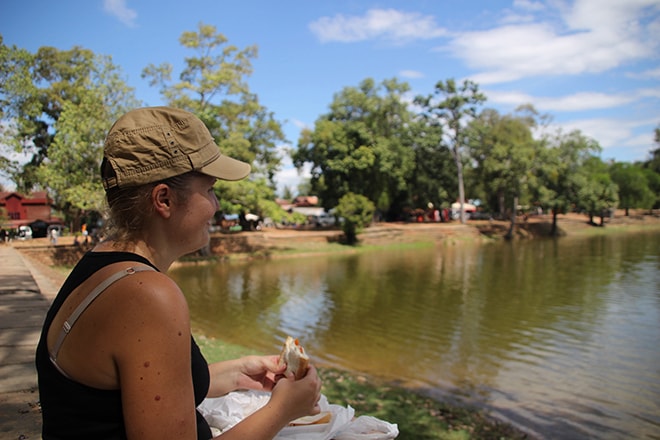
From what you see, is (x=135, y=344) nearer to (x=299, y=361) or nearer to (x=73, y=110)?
(x=299, y=361)

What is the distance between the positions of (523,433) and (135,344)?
5500 mm

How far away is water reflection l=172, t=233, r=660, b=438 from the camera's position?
6.96 metres

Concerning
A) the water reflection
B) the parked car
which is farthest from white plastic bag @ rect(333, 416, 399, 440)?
the parked car

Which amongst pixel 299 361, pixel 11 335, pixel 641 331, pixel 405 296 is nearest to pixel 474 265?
pixel 405 296

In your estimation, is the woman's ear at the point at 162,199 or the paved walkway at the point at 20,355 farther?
the paved walkway at the point at 20,355

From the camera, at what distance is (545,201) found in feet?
126

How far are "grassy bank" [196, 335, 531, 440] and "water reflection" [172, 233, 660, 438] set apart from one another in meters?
0.68

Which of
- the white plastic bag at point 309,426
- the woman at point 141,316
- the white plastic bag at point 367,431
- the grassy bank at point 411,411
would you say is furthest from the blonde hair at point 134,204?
the grassy bank at point 411,411

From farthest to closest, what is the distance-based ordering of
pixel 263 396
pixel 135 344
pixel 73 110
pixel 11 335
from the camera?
pixel 73 110 → pixel 11 335 → pixel 263 396 → pixel 135 344

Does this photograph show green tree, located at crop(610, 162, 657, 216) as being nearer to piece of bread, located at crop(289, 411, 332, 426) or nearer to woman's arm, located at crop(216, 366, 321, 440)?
piece of bread, located at crop(289, 411, 332, 426)

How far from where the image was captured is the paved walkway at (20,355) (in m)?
2.73

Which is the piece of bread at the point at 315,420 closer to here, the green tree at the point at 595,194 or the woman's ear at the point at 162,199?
the woman's ear at the point at 162,199

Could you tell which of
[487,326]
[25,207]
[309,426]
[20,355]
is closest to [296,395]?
[309,426]

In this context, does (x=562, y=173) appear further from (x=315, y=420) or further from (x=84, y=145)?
(x=315, y=420)
